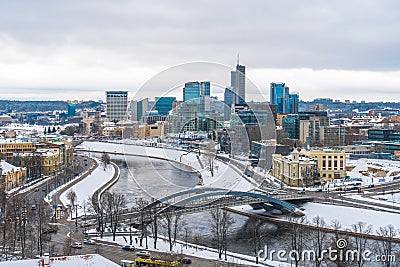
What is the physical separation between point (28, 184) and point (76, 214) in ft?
11.4

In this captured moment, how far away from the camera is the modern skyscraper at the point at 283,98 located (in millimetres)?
31106

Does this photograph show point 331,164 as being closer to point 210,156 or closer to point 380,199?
point 380,199

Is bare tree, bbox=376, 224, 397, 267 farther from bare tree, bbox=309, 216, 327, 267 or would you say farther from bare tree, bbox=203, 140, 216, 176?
bare tree, bbox=203, 140, 216, 176

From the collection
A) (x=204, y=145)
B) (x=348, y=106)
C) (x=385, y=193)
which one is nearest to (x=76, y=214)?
(x=204, y=145)

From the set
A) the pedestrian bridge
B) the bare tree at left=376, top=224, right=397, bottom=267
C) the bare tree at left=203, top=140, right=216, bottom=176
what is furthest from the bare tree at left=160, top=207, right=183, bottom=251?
the bare tree at left=376, top=224, right=397, bottom=267

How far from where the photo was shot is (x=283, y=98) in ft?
103

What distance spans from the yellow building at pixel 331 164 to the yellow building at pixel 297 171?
1.21 feet

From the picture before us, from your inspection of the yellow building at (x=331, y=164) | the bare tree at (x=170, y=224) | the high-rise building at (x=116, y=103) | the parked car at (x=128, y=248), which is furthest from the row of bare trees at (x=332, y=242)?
the high-rise building at (x=116, y=103)

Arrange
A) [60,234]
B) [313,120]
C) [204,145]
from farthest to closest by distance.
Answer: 1. [313,120]
2. [204,145]
3. [60,234]

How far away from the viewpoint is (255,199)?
793cm

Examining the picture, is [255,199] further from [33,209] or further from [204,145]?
[33,209]

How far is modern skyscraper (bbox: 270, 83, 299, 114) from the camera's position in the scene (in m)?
31.1

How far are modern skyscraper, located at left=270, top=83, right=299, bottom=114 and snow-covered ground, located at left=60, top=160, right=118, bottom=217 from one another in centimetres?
1887

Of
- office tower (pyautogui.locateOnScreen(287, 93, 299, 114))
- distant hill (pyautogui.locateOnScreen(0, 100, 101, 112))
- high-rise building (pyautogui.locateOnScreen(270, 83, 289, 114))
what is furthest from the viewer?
distant hill (pyautogui.locateOnScreen(0, 100, 101, 112))
